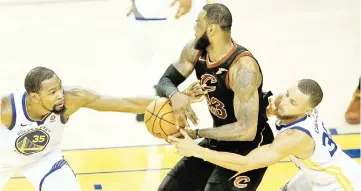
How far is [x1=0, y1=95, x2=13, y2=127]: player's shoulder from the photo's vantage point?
468 centimetres

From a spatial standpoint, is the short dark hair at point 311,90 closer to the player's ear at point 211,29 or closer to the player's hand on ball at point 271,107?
the player's hand on ball at point 271,107

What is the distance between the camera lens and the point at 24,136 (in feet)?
15.7

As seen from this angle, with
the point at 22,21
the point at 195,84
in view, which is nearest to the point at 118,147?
the point at 195,84

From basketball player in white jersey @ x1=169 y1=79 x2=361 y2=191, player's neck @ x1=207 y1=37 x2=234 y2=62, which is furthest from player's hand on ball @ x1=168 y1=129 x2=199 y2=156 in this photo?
player's neck @ x1=207 y1=37 x2=234 y2=62

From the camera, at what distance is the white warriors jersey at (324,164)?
458cm

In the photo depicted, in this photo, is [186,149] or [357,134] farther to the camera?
[357,134]

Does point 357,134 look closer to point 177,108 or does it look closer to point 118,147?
point 118,147

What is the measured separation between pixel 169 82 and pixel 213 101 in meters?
0.34

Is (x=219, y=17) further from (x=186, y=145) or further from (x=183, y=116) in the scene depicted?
(x=186, y=145)

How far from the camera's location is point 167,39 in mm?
8625

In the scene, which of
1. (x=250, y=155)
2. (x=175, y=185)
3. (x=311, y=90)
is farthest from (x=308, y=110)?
(x=175, y=185)

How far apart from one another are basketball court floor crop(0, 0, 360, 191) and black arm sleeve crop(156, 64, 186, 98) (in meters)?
1.28

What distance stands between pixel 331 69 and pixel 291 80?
54cm

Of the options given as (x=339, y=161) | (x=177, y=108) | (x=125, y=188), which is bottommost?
(x=125, y=188)
